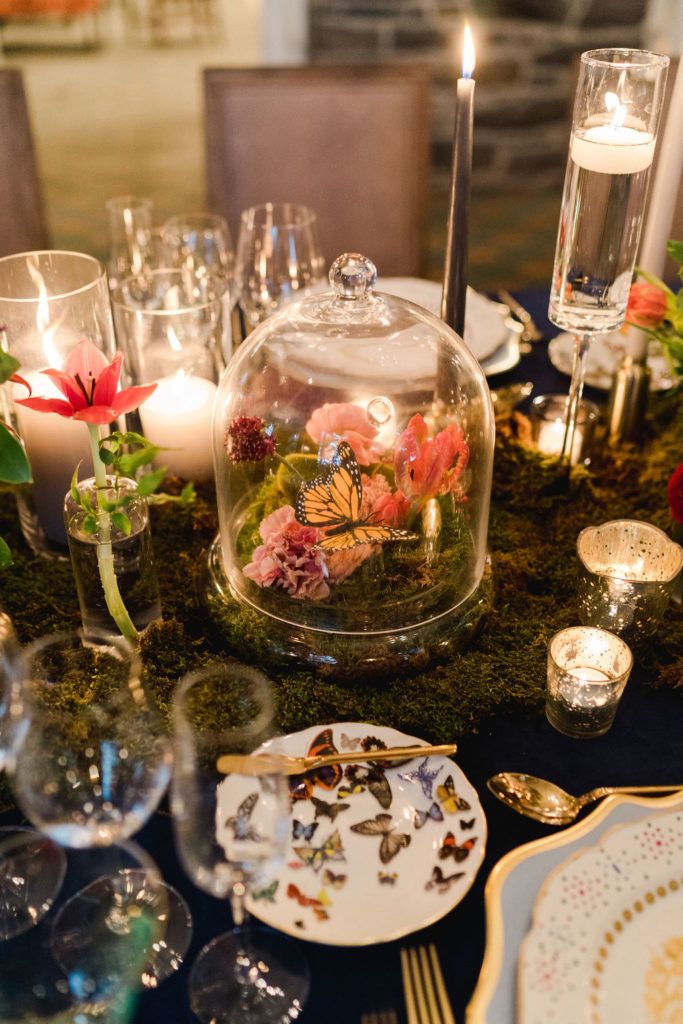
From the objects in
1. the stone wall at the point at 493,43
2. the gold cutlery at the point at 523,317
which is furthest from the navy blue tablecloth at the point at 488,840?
the stone wall at the point at 493,43

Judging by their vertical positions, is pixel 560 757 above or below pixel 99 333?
below

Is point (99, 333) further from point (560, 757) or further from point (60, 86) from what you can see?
point (60, 86)

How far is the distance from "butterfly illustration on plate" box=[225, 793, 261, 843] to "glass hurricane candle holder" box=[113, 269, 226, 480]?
0.60 metres

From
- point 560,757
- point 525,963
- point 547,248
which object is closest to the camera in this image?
point 525,963

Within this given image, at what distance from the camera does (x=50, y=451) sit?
106cm

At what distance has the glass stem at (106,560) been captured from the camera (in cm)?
89

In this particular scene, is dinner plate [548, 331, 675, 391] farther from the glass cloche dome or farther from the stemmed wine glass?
the stemmed wine glass

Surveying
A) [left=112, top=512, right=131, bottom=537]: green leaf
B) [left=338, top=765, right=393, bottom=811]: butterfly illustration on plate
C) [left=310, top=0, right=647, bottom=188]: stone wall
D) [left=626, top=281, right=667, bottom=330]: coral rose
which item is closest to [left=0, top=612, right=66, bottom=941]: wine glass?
[left=112, top=512, right=131, bottom=537]: green leaf

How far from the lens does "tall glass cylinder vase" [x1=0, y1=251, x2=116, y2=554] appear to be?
103cm

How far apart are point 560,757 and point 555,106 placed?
401 centimetres

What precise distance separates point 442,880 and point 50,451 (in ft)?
2.11

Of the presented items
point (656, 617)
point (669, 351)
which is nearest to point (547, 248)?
point (669, 351)

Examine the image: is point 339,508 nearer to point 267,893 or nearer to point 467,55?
point 267,893

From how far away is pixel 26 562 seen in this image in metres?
1.10
